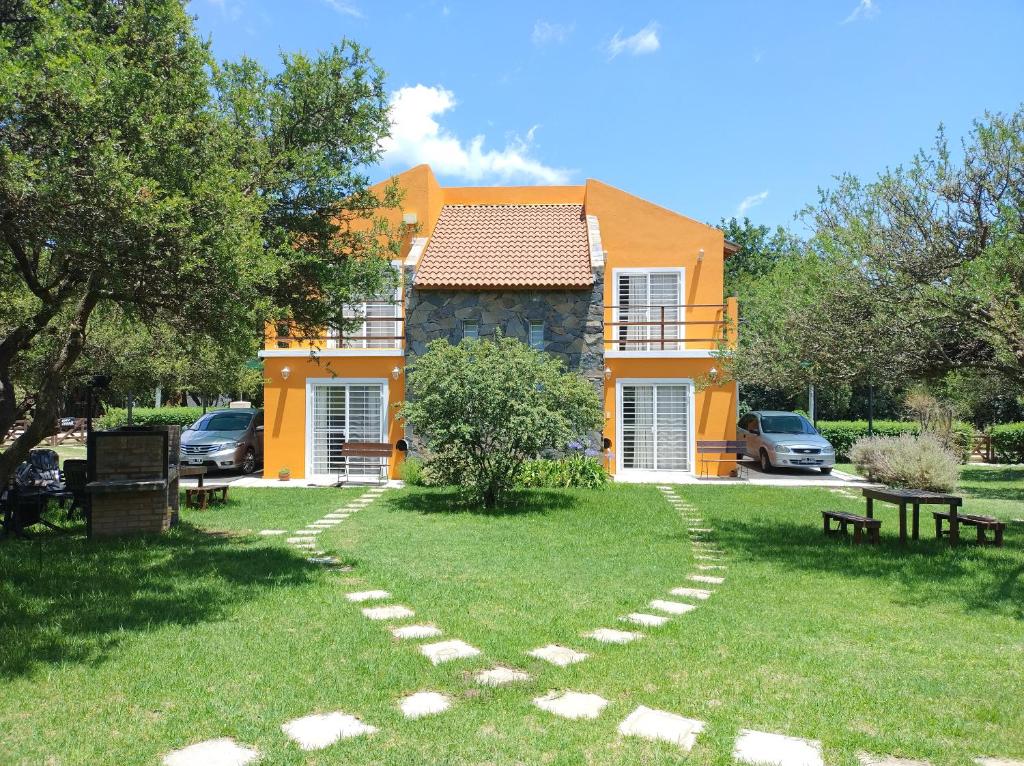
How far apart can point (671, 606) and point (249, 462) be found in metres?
15.5

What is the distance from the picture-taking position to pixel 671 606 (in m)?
6.31

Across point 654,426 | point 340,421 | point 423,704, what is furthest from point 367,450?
point 423,704

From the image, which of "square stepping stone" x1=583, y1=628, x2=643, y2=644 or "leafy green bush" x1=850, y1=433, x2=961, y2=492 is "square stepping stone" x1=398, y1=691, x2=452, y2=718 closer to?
"square stepping stone" x1=583, y1=628, x2=643, y2=644

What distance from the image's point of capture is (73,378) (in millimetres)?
16250

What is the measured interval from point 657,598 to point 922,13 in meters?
8.38

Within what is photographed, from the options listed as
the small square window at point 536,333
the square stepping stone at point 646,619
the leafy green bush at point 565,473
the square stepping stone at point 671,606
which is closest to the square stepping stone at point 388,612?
the square stepping stone at point 646,619

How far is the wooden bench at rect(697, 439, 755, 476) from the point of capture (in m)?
17.2

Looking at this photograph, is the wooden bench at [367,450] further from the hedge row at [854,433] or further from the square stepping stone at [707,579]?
the hedge row at [854,433]

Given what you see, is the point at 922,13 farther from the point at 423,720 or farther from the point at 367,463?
the point at 367,463

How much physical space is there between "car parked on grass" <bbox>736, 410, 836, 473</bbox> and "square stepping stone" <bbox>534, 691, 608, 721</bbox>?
15.0 meters

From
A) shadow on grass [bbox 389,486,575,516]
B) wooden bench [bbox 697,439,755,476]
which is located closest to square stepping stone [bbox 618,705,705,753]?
shadow on grass [bbox 389,486,575,516]

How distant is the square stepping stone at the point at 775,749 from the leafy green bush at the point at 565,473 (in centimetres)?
1194

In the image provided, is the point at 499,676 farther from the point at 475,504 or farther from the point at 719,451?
the point at 719,451

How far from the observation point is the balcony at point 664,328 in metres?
17.7
